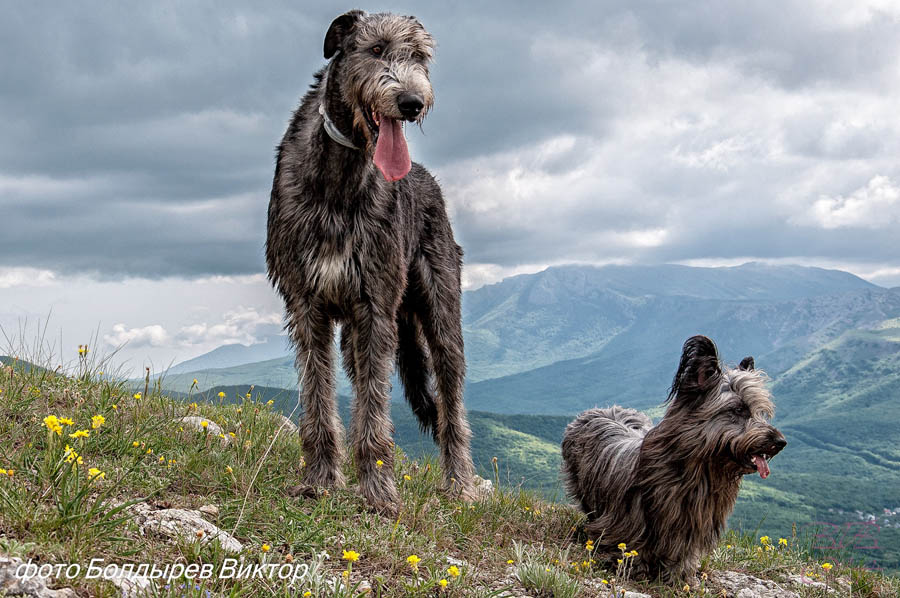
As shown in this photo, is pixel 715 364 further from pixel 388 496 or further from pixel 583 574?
pixel 388 496

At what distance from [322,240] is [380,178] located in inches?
29.9

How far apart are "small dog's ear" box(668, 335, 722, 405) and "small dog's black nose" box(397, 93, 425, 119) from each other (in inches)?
118

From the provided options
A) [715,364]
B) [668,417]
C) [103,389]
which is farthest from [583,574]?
[103,389]

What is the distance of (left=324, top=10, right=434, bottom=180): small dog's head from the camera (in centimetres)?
500

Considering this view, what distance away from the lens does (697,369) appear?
6.11 meters

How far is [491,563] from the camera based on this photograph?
538 centimetres

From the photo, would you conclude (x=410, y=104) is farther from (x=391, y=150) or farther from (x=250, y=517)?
(x=250, y=517)

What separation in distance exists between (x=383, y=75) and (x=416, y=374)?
390 centimetres

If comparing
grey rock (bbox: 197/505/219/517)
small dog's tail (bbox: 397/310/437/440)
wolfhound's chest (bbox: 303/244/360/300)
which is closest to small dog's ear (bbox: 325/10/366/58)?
wolfhound's chest (bbox: 303/244/360/300)

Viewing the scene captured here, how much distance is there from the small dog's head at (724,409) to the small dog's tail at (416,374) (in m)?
2.85

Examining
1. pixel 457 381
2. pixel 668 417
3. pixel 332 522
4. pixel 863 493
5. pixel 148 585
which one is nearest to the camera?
pixel 148 585

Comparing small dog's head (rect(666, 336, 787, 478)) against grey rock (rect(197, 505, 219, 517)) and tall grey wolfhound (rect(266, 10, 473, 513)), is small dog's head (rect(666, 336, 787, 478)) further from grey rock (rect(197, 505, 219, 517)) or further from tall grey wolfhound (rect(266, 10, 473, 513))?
grey rock (rect(197, 505, 219, 517))

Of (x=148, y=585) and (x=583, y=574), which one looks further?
(x=583, y=574)

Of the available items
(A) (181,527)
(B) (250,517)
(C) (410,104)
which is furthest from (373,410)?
(C) (410,104)
